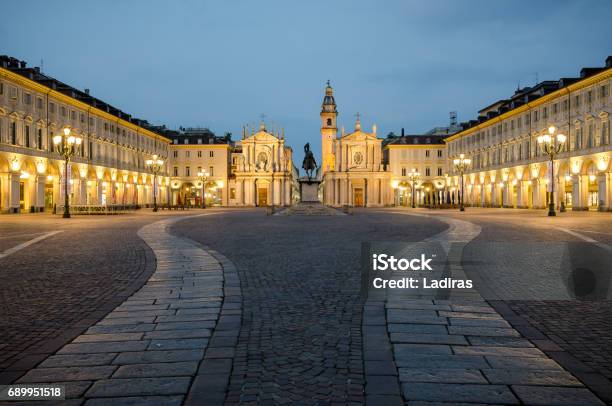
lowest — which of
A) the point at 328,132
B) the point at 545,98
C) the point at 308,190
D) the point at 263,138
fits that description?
the point at 308,190

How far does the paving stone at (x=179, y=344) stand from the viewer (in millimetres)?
5598

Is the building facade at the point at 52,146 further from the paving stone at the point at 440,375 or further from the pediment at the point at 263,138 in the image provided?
the paving stone at the point at 440,375

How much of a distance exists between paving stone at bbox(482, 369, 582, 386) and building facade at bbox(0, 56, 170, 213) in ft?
138

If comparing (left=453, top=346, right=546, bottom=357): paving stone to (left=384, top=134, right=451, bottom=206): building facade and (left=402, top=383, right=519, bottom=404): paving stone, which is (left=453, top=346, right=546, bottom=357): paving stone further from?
(left=384, top=134, right=451, bottom=206): building facade

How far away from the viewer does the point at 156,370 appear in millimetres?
4867

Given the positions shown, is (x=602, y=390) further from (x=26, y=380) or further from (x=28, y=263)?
(x=28, y=263)

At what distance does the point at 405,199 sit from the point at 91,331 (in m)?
99.3

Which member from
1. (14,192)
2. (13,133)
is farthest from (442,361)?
(13,133)

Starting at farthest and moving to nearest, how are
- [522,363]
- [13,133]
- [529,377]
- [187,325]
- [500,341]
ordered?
[13,133] → [187,325] → [500,341] → [522,363] → [529,377]

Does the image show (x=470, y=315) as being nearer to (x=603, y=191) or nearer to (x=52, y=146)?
(x=603, y=191)

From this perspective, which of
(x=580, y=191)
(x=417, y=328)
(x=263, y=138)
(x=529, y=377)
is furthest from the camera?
(x=263, y=138)

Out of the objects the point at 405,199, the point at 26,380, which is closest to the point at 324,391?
the point at 26,380

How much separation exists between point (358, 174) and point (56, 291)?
314ft

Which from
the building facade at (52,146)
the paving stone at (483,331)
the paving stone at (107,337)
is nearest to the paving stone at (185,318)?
the paving stone at (107,337)
